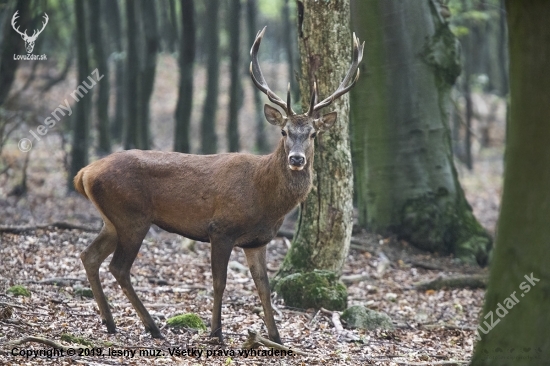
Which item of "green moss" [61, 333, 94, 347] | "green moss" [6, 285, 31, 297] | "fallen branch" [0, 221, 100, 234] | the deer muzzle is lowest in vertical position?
"green moss" [61, 333, 94, 347]

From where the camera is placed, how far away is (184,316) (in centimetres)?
742

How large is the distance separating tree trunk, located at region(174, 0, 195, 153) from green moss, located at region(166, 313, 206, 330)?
7254mm

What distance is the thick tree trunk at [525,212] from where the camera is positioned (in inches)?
190

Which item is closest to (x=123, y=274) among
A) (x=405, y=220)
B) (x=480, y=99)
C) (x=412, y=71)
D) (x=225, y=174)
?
(x=225, y=174)

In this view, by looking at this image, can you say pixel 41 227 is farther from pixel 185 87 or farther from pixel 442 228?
pixel 442 228

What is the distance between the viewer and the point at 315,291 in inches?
332

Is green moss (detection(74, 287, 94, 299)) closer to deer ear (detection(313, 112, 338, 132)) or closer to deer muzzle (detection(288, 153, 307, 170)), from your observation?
deer muzzle (detection(288, 153, 307, 170))

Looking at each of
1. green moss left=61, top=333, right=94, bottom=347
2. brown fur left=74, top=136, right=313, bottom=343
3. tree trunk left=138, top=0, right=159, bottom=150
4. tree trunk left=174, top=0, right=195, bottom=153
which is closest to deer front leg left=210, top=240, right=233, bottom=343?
brown fur left=74, top=136, right=313, bottom=343

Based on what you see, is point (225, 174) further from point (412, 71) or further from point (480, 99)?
point (480, 99)

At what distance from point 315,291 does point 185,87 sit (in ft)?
24.0

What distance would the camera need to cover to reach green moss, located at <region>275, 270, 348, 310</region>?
27.6ft

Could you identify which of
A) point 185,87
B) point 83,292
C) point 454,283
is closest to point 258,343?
point 83,292

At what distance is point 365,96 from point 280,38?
25138 millimetres

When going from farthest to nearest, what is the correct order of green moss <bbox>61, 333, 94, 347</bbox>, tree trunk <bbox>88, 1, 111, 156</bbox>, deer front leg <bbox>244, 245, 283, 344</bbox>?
tree trunk <bbox>88, 1, 111, 156</bbox> < deer front leg <bbox>244, 245, 283, 344</bbox> < green moss <bbox>61, 333, 94, 347</bbox>
